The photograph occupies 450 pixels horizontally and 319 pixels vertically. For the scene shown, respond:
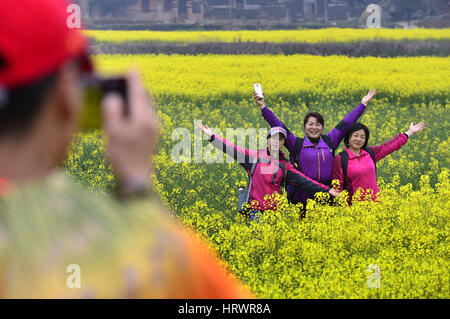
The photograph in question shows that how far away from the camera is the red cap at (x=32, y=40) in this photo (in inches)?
24.4

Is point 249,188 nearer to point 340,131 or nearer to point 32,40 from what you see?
point 340,131

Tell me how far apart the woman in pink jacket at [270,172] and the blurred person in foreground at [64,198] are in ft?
13.4

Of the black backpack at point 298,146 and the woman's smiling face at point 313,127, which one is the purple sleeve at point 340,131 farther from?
the woman's smiling face at point 313,127

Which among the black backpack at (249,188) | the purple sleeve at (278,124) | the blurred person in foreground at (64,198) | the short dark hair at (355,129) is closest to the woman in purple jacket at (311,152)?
the purple sleeve at (278,124)

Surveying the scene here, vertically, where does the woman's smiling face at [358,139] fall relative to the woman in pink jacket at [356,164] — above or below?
above

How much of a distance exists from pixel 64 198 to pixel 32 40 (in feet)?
0.53

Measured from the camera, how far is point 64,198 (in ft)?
2.21

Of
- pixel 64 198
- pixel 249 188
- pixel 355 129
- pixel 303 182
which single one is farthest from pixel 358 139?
pixel 64 198

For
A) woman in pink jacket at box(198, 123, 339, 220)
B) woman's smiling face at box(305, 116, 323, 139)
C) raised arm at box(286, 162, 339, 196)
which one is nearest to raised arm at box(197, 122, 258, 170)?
woman in pink jacket at box(198, 123, 339, 220)

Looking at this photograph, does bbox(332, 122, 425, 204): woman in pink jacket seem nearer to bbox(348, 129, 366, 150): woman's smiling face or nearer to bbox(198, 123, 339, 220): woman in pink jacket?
bbox(348, 129, 366, 150): woman's smiling face

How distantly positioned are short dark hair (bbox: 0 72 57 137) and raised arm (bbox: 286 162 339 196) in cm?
429

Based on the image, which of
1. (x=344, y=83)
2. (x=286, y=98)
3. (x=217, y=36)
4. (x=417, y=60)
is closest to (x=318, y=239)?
(x=286, y=98)

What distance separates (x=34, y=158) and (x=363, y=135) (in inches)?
182
